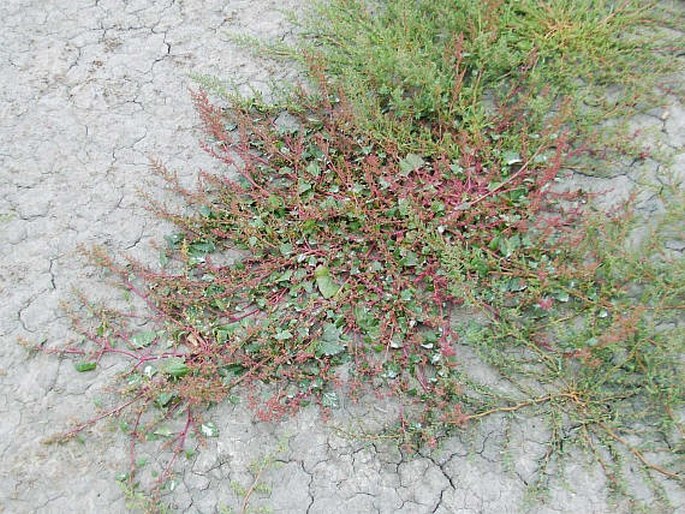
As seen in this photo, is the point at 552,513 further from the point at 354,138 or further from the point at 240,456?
the point at 354,138

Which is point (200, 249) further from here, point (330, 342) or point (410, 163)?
point (410, 163)

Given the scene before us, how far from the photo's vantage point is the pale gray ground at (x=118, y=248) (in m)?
2.29

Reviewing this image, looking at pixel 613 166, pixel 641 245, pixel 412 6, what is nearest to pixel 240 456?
pixel 641 245

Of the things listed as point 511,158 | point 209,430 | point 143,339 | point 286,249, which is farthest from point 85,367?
point 511,158

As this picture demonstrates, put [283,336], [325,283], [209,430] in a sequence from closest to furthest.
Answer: [209,430] → [283,336] → [325,283]

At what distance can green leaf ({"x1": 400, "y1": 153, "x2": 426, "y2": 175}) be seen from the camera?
297 cm

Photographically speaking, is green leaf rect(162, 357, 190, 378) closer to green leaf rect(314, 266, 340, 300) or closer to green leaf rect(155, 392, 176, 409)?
green leaf rect(155, 392, 176, 409)

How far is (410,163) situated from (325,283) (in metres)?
0.73

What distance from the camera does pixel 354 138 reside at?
10.0 feet

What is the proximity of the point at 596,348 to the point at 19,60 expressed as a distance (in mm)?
3398

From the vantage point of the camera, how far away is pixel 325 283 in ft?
8.96

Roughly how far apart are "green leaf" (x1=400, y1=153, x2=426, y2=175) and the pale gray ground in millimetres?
883

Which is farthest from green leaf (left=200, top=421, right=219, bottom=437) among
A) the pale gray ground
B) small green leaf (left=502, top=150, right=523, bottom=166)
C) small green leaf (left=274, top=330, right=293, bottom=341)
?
small green leaf (left=502, top=150, right=523, bottom=166)

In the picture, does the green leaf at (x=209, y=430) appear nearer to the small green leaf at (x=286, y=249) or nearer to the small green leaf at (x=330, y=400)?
the small green leaf at (x=330, y=400)
